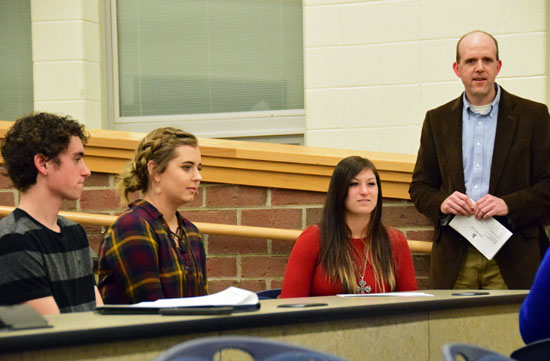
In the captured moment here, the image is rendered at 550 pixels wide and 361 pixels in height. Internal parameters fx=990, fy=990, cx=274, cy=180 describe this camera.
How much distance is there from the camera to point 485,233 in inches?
154

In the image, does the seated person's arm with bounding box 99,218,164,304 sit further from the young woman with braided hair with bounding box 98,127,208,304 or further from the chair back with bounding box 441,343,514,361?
the chair back with bounding box 441,343,514,361

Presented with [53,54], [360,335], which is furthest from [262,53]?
[360,335]

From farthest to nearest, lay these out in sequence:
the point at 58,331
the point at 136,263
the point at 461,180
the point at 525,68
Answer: the point at 525,68, the point at 461,180, the point at 136,263, the point at 58,331

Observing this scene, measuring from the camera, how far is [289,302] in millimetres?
2787

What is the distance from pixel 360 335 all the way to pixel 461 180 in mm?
1500

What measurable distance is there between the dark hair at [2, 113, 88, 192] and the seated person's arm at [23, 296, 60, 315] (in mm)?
382

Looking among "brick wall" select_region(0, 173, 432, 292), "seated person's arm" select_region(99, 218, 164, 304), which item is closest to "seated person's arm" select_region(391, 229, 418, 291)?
"brick wall" select_region(0, 173, 432, 292)

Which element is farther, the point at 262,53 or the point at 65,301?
the point at 262,53

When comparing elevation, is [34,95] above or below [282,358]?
above

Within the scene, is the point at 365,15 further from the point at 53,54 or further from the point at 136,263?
the point at 136,263

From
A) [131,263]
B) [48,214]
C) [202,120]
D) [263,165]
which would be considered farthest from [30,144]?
[202,120]

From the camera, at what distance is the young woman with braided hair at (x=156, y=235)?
3.05 metres

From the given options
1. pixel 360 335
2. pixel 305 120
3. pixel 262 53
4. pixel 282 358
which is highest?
pixel 262 53

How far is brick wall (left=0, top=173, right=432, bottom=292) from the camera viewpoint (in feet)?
14.5
